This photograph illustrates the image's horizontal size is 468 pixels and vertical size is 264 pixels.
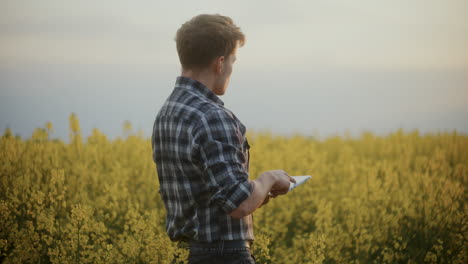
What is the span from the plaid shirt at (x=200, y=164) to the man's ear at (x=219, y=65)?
86 millimetres

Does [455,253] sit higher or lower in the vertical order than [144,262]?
lower

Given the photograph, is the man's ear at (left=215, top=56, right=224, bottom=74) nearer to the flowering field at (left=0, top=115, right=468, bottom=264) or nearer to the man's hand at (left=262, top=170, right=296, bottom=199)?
the man's hand at (left=262, top=170, right=296, bottom=199)

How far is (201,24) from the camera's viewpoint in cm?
204

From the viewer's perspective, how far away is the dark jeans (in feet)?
6.70

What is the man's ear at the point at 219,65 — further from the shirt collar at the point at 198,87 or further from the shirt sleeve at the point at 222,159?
the shirt sleeve at the point at 222,159

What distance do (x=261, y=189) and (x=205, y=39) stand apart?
0.61 metres

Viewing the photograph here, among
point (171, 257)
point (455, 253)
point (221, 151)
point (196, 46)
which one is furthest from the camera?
point (455, 253)

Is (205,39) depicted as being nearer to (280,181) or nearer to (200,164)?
(200,164)

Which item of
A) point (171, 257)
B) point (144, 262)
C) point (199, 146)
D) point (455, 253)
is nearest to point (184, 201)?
point (199, 146)

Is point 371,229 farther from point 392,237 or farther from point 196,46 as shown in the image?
point 196,46

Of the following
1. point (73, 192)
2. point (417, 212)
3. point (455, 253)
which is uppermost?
point (73, 192)

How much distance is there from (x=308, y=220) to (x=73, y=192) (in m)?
2.35

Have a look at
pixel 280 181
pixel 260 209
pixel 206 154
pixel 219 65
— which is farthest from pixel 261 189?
pixel 260 209

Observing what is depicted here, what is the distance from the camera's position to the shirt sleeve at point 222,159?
6.00ft
